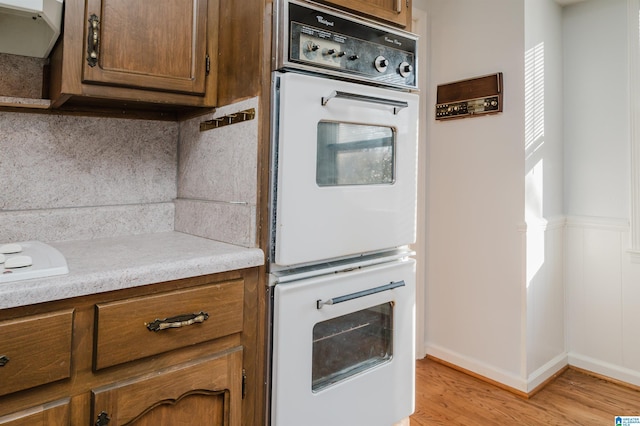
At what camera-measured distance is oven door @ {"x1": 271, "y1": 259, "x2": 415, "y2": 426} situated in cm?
117

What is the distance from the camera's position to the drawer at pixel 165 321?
908 mm

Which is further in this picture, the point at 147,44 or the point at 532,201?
the point at 532,201

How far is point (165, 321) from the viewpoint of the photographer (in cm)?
99

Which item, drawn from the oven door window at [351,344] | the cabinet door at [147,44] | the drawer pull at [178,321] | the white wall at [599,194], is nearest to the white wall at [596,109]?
the white wall at [599,194]

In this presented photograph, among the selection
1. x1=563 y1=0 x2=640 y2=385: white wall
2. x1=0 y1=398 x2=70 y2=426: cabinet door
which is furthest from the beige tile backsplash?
x1=563 y1=0 x2=640 y2=385: white wall

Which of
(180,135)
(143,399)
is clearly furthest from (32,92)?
(143,399)

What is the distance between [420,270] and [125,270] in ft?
6.67

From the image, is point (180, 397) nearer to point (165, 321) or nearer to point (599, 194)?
point (165, 321)

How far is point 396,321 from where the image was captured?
1477mm

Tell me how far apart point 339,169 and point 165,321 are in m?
0.67

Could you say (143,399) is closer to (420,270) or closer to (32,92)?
(32,92)

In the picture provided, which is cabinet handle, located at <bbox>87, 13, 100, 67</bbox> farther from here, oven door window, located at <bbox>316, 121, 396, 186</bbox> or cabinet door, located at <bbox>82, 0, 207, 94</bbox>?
oven door window, located at <bbox>316, 121, 396, 186</bbox>

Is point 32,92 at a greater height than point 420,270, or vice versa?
point 32,92

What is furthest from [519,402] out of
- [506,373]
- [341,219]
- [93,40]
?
[93,40]
